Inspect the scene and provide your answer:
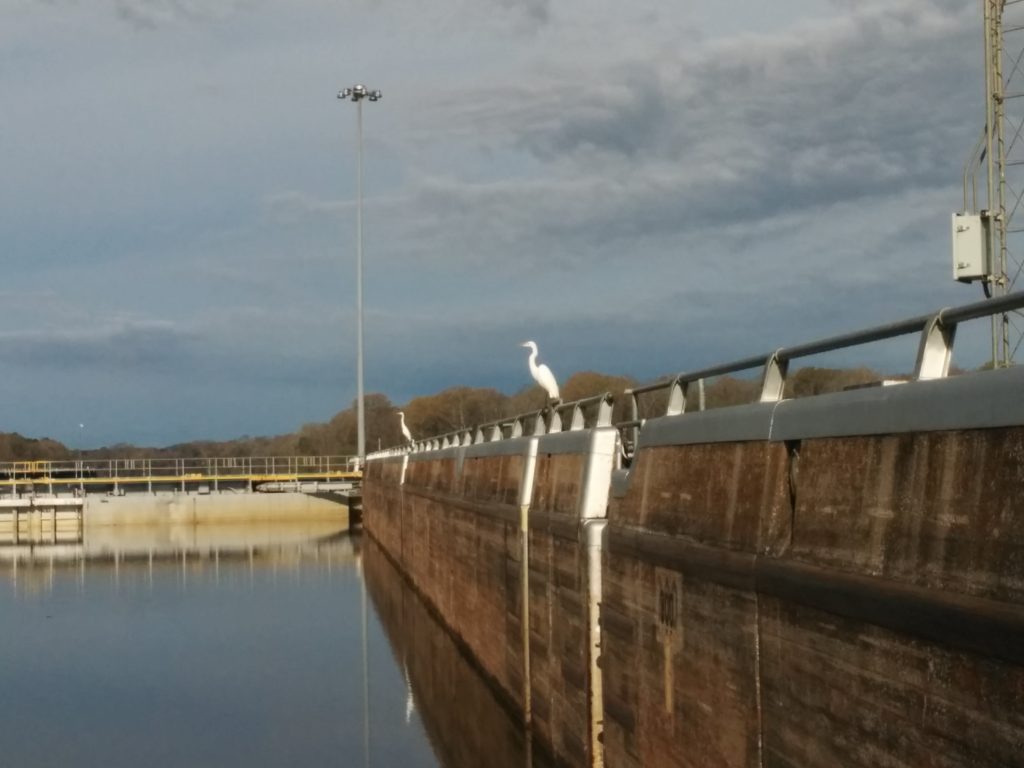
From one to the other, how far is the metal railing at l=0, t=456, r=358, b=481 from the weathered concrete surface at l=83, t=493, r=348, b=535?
9.18ft

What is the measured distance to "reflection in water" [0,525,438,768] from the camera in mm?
20016

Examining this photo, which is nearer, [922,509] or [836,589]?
[922,509]

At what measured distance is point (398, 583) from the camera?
41438 millimetres

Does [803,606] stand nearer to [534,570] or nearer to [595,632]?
[595,632]

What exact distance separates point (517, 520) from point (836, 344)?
10.9 m

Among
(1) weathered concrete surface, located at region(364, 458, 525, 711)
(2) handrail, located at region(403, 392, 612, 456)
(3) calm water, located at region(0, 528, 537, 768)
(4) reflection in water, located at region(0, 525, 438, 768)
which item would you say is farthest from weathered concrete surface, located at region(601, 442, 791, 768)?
(4) reflection in water, located at region(0, 525, 438, 768)

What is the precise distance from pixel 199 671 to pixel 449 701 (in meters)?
7.75

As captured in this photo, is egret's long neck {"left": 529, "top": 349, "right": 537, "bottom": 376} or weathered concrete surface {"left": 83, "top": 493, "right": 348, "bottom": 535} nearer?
egret's long neck {"left": 529, "top": 349, "right": 537, "bottom": 376}

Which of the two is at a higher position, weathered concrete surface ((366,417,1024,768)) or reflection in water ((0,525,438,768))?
weathered concrete surface ((366,417,1024,768))

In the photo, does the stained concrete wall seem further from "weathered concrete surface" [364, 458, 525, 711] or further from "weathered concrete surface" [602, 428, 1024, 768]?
"weathered concrete surface" [364, 458, 525, 711]

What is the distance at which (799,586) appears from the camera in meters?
7.89

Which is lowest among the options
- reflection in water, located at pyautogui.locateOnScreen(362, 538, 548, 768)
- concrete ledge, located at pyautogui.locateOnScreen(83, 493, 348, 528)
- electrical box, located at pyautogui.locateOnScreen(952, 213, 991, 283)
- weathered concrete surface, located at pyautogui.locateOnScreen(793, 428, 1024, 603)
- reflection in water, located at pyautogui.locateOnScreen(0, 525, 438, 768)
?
reflection in water, located at pyautogui.locateOnScreen(0, 525, 438, 768)

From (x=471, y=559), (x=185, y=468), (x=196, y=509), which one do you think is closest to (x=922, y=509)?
(x=471, y=559)

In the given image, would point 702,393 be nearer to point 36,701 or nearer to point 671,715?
point 671,715
